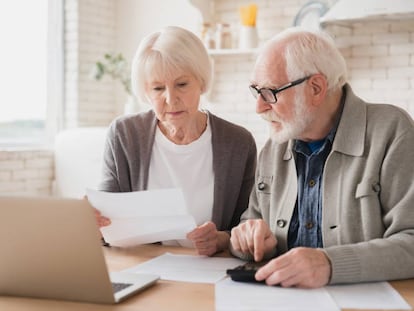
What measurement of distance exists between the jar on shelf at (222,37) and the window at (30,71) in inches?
46.6

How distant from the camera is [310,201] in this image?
1976 mm

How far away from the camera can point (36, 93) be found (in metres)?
4.89

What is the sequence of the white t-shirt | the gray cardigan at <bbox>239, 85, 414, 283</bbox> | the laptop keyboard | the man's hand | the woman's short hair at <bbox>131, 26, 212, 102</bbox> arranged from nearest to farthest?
1. the laptop keyboard
2. the gray cardigan at <bbox>239, 85, 414, 283</bbox>
3. the man's hand
4. the woman's short hair at <bbox>131, 26, 212, 102</bbox>
5. the white t-shirt

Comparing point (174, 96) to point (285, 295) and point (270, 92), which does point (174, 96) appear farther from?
point (285, 295)

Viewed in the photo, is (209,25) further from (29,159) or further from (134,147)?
(134,147)

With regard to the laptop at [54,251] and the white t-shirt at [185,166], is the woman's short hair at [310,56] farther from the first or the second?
the laptop at [54,251]

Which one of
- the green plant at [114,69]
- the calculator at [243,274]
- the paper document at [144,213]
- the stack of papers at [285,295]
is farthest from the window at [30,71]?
the calculator at [243,274]

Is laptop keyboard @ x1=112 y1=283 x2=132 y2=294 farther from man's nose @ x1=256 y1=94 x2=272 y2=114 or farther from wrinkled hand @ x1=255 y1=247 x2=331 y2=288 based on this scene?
man's nose @ x1=256 y1=94 x2=272 y2=114

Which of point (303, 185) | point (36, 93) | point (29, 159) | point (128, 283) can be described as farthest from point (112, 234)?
point (36, 93)

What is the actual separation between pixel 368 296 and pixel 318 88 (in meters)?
0.71

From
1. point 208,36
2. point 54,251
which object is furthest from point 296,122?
point 208,36

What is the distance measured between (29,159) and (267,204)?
2.90 meters

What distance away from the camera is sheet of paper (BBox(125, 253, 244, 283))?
65.6 inches

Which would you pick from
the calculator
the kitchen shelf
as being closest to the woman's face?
the calculator
